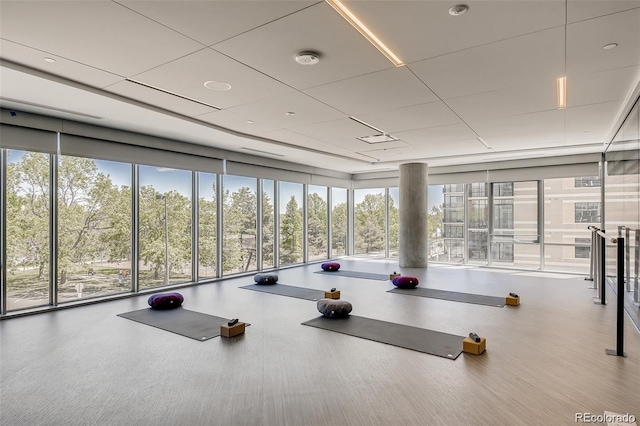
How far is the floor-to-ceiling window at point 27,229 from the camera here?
16.9 feet

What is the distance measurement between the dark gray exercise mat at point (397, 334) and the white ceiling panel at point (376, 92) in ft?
9.61

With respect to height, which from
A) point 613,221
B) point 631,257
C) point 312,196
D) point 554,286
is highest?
point 312,196

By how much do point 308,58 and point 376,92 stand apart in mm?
1257

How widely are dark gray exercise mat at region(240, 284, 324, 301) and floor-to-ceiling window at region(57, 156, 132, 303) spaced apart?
2445 mm

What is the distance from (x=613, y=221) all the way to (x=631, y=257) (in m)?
1.93

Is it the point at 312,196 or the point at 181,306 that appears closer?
the point at 181,306

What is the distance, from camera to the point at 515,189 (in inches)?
386

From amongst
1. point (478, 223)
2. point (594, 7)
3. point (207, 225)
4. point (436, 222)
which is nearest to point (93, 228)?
point (207, 225)

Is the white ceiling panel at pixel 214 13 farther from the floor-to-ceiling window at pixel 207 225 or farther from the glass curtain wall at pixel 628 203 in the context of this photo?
the floor-to-ceiling window at pixel 207 225

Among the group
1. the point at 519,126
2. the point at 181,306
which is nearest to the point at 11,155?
the point at 181,306

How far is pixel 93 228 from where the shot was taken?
20.1 ft

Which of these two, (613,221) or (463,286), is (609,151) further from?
(463,286)

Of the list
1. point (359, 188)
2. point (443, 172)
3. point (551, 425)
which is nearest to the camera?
point (551, 425)

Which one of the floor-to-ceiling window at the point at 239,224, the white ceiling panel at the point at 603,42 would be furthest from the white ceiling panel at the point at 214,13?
the floor-to-ceiling window at the point at 239,224
